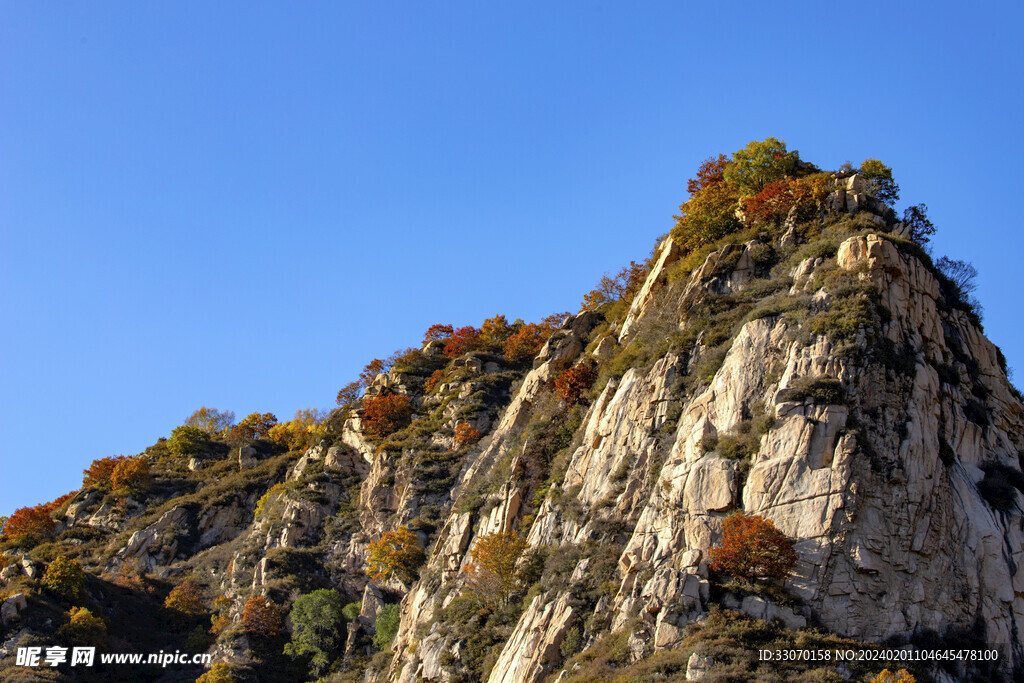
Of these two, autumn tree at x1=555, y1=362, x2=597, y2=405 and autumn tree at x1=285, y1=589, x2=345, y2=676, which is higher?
autumn tree at x1=555, y1=362, x2=597, y2=405

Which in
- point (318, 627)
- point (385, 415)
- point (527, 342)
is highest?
point (527, 342)

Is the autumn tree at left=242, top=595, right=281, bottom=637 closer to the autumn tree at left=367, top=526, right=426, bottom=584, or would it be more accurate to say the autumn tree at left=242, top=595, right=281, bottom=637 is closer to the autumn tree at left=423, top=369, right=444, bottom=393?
the autumn tree at left=367, top=526, right=426, bottom=584

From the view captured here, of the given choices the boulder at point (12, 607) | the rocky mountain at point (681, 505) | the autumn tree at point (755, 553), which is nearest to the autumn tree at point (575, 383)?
the rocky mountain at point (681, 505)

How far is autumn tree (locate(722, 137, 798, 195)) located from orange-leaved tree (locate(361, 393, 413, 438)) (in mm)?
33187

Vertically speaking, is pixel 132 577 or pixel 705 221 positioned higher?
pixel 705 221

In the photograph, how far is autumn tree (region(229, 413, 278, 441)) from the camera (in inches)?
3829

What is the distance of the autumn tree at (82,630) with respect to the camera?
176 ft

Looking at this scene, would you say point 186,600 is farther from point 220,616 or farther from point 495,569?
point 495,569

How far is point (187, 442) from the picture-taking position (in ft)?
308

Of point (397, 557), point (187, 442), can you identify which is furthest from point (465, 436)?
point (187, 442)

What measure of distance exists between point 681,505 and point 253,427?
72.6 metres

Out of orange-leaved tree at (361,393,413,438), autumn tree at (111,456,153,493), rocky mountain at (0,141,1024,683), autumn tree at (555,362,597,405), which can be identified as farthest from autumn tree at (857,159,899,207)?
autumn tree at (111,456,153,493)

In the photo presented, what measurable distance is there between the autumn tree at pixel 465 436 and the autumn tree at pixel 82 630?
87.2ft

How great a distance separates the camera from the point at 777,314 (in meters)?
42.8
